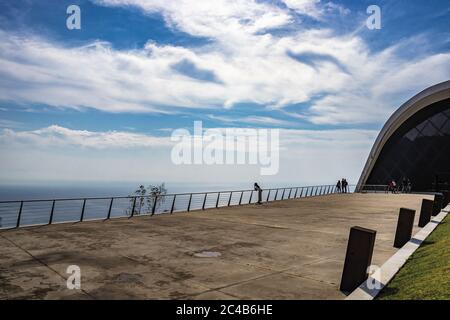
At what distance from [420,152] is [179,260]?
45.8 m

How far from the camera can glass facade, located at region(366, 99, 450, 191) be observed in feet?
142

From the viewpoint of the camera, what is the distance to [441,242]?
8.80m

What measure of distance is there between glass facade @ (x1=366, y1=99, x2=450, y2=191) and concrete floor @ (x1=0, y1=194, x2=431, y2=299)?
35.4 metres

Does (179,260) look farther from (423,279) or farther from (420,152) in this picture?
(420,152)

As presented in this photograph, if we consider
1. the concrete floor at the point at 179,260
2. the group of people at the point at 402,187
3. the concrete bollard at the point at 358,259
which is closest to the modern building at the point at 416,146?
the group of people at the point at 402,187

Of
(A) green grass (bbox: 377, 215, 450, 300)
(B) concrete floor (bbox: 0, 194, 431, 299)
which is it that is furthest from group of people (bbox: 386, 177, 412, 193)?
(A) green grass (bbox: 377, 215, 450, 300)

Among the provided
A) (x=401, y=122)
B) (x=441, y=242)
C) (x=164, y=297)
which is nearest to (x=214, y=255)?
(x=164, y=297)

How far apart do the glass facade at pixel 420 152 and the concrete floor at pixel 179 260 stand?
1394 inches

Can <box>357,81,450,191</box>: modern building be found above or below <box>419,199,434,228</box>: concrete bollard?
above

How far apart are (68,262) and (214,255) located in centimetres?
325

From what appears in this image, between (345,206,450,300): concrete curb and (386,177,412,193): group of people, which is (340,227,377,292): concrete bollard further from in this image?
(386,177,412,193): group of people

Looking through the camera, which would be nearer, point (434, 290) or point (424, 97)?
point (434, 290)

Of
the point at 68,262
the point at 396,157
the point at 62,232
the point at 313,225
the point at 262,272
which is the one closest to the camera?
the point at 262,272
